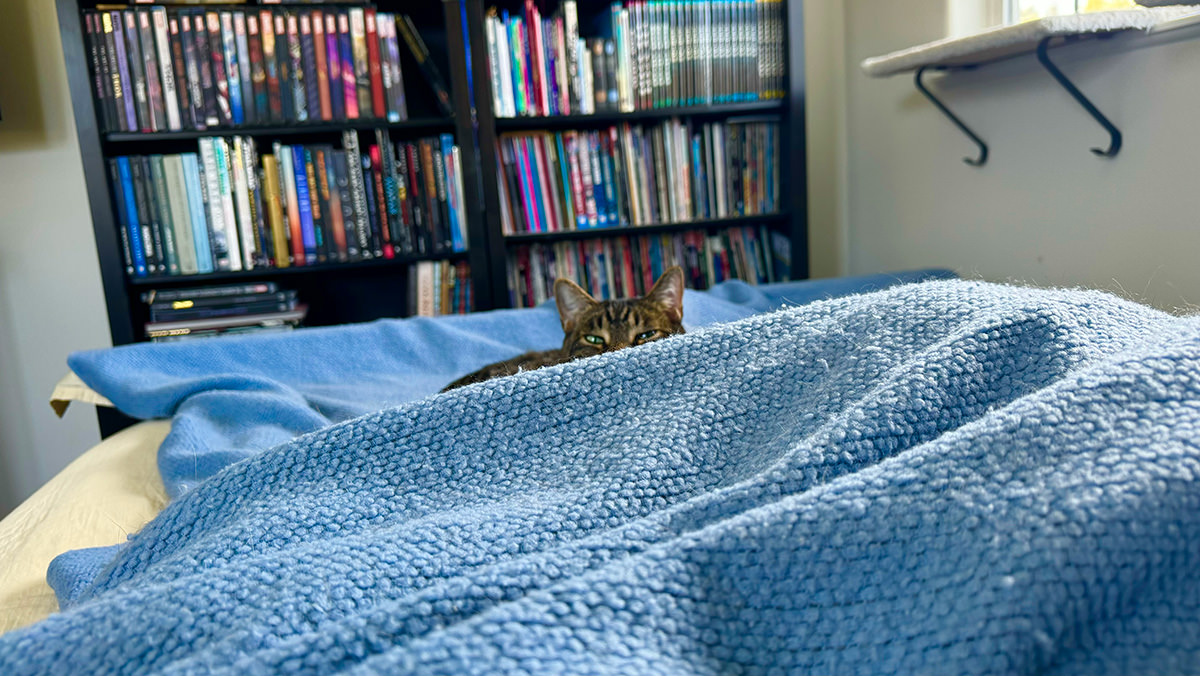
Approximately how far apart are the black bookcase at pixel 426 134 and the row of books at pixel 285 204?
1.3 inches

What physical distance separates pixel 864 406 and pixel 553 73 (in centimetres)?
169

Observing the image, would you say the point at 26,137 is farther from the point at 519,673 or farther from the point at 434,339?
the point at 519,673

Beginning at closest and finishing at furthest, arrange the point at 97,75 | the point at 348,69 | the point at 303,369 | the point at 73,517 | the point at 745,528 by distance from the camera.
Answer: the point at 745,528, the point at 73,517, the point at 303,369, the point at 97,75, the point at 348,69

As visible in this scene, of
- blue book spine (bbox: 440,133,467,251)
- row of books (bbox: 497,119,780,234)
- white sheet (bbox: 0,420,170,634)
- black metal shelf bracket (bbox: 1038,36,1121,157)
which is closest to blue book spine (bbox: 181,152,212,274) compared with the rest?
blue book spine (bbox: 440,133,467,251)

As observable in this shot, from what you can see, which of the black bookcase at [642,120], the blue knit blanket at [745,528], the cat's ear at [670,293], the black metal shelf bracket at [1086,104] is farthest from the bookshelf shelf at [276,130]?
the blue knit blanket at [745,528]

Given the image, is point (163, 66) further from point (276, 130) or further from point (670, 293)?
point (670, 293)

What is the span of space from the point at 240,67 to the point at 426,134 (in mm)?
466

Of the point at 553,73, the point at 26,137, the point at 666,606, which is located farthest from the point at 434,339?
the point at 26,137

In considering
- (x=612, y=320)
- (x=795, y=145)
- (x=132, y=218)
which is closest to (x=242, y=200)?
(x=132, y=218)

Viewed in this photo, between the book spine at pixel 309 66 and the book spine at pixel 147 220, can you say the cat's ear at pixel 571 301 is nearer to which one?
the book spine at pixel 309 66

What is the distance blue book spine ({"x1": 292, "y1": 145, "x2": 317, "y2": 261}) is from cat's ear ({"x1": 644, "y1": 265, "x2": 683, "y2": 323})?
1.02m

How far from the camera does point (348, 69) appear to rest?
189 cm

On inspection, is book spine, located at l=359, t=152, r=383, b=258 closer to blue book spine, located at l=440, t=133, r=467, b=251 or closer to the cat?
blue book spine, located at l=440, t=133, r=467, b=251

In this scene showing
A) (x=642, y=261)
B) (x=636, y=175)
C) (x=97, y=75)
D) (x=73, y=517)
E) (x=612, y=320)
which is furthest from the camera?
(x=642, y=261)
